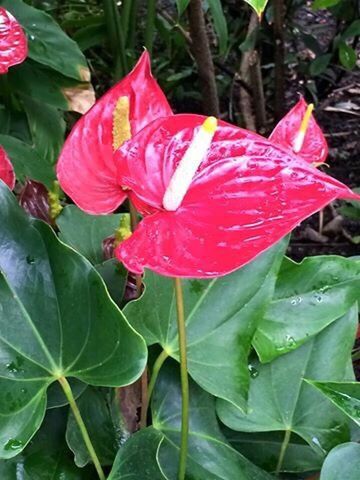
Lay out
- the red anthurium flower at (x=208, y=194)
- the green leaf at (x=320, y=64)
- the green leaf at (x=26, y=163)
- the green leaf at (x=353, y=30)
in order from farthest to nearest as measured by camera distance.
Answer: the green leaf at (x=320, y=64)
the green leaf at (x=353, y=30)
the green leaf at (x=26, y=163)
the red anthurium flower at (x=208, y=194)

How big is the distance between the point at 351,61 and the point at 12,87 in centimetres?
84

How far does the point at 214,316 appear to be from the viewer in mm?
566

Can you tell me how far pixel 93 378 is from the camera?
1.64 feet

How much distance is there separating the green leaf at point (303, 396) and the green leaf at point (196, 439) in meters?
0.02

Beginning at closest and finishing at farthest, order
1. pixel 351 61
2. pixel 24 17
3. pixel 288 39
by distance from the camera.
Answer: pixel 24 17
pixel 351 61
pixel 288 39

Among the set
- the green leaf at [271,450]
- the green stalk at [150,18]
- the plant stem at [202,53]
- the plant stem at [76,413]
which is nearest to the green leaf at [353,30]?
the plant stem at [202,53]

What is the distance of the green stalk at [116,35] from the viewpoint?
50.4 inches

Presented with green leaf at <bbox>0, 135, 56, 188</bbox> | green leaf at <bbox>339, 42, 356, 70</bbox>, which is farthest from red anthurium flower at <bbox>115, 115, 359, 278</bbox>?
green leaf at <bbox>339, 42, 356, 70</bbox>

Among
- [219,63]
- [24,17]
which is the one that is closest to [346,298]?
[24,17]

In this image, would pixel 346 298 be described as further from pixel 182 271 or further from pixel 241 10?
pixel 241 10

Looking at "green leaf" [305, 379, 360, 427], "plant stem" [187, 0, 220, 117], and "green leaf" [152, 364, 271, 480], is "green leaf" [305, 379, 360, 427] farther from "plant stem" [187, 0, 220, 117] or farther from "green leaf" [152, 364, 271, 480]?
"plant stem" [187, 0, 220, 117]

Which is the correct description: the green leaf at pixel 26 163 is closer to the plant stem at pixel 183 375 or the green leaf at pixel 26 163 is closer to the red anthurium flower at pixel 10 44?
the red anthurium flower at pixel 10 44

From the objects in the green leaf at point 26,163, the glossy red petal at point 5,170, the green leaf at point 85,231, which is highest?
the glossy red petal at point 5,170

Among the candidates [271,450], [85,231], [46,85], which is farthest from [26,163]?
[271,450]
